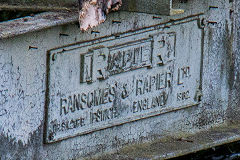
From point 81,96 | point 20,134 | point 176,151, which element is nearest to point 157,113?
point 176,151

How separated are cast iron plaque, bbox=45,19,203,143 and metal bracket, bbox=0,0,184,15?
0.38 metres

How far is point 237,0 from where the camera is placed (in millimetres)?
10242

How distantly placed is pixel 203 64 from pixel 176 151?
118 centimetres

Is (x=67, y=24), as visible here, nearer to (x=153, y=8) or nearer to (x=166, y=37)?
(x=153, y=8)

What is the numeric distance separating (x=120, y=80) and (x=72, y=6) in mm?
918

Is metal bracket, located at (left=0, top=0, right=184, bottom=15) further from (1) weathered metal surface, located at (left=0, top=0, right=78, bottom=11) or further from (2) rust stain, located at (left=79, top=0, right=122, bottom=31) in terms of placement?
(2) rust stain, located at (left=79, top=0, right=122, bottom=31)

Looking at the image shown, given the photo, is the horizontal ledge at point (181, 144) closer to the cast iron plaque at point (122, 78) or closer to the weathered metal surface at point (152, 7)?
the cast iron plaque at point (122, 78)

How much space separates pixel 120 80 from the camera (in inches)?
352

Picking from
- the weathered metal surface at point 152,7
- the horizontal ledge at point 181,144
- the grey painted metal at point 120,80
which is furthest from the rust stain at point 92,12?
the horizontal ledge at point 181,144

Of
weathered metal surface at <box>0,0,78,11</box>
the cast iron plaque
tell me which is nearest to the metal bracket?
weathered metal surface at <box>0,0,78,11</box>

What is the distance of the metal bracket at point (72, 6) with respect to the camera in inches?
329

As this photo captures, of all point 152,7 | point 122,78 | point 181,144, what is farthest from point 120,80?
point 181,144

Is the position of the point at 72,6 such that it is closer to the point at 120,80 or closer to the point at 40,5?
the point at 40,5

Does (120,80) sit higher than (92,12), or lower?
lower
